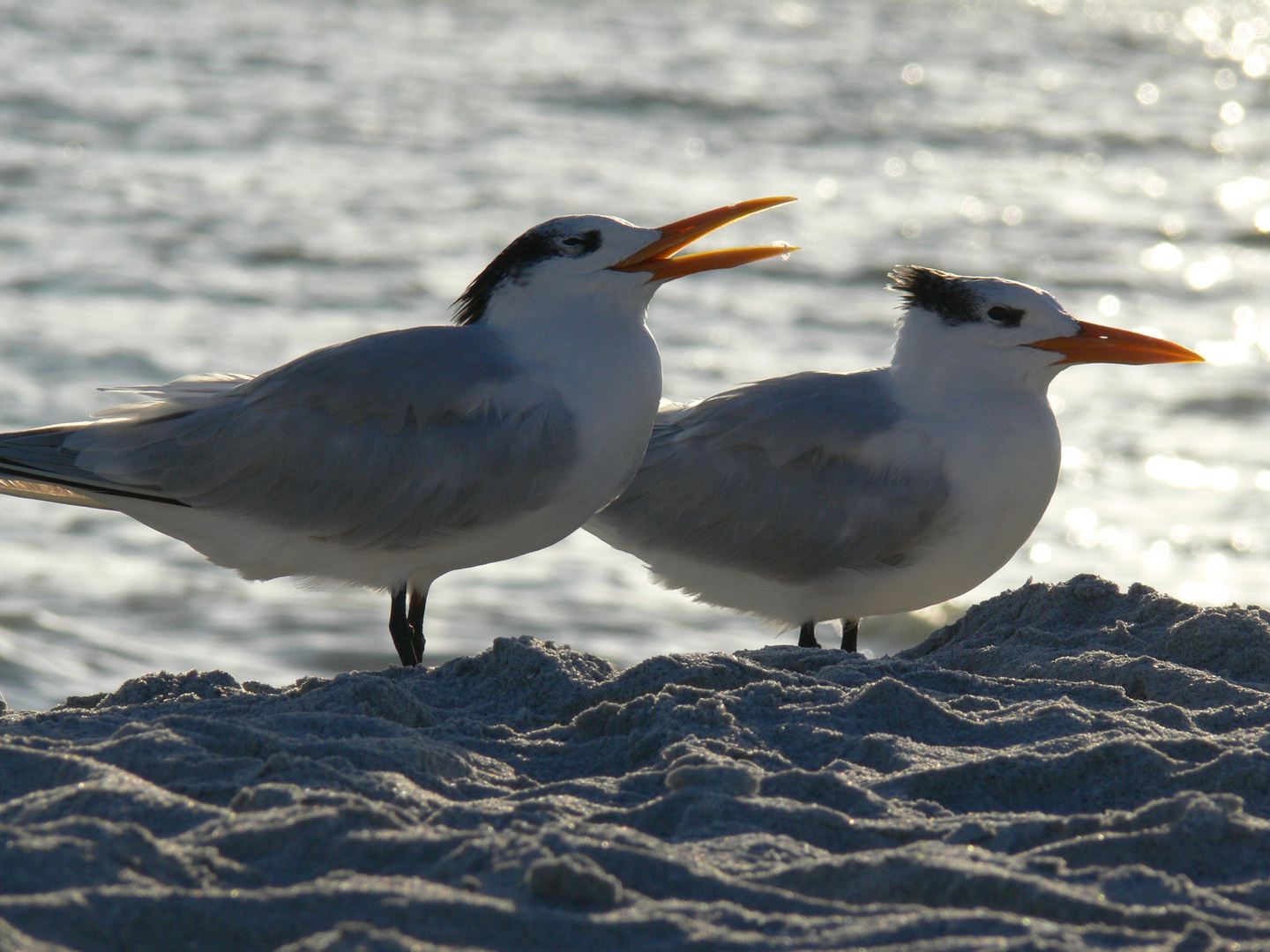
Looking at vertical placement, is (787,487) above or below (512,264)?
below

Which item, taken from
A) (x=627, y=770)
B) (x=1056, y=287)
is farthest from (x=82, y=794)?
(x=1056, y=287)

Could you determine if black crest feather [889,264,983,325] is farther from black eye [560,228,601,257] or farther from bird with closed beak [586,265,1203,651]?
black eye [560,228,601,257]

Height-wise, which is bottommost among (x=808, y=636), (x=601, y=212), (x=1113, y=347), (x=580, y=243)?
(x=808, y=636)

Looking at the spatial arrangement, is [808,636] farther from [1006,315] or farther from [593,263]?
[593,263]

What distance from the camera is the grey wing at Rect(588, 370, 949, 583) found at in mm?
4602

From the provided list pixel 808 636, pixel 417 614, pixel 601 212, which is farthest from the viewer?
pixel 601 212

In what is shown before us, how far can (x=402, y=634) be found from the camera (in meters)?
4.39

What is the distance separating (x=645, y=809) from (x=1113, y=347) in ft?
8.46

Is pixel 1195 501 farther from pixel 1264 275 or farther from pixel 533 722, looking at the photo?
pixel 533 722

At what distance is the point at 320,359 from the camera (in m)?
4.24

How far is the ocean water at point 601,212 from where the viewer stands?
685cm

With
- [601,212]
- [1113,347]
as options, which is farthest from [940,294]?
[601,212]

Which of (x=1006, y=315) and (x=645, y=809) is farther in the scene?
(x=1006, y=315)

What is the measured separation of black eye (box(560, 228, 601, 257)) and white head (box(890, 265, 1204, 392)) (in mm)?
1166
